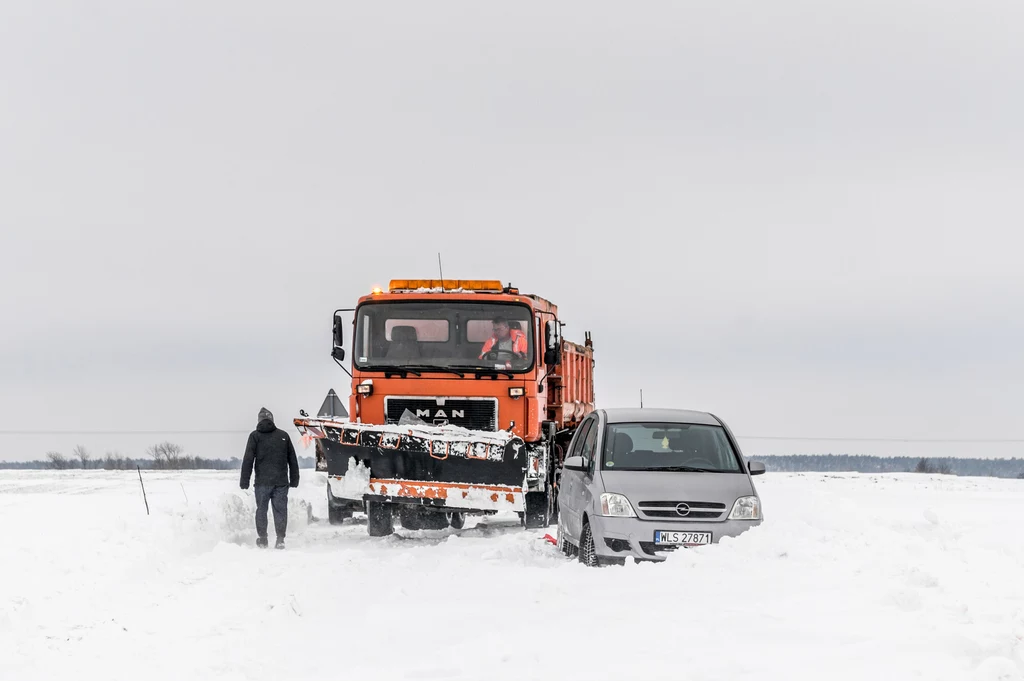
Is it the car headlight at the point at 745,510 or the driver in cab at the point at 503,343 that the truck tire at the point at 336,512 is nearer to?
the driver in cab at the point at 503,343

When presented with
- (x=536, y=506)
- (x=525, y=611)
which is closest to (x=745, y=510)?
(x=525, y=611)

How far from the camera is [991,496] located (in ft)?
88.3

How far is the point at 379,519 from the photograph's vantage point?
16672 mm

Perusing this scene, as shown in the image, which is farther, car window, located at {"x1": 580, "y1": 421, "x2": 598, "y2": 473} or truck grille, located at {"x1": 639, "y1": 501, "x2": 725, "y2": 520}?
car window, located at {"x1": 580, "y1": 421, "x2": 598, "y2": 473}

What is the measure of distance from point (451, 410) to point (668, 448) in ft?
18.2

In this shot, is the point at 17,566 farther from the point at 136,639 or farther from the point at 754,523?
the point at 754,523

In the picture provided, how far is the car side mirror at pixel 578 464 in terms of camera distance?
38.0 feet

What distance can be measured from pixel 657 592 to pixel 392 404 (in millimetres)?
8793

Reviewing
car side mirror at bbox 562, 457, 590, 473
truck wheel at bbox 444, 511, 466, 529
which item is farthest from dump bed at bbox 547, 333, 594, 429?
car side mirror at bbox 562, 457, 590, 473

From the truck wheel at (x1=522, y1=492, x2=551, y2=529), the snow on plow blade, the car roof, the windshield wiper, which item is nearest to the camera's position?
the car roof

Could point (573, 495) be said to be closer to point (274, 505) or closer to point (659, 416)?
point (659, 416)

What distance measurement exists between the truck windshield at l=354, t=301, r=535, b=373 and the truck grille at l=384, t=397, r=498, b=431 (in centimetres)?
53

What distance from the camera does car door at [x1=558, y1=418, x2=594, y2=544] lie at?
1170 cm

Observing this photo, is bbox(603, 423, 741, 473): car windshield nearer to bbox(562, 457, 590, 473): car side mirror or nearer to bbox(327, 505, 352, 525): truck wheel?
bbox(562, 457, 590, 473): car side mirror
